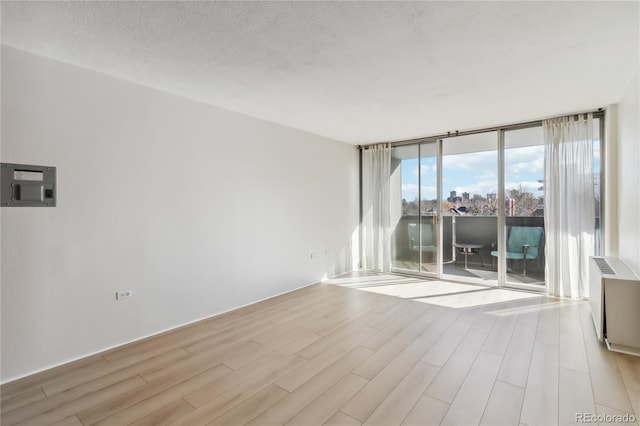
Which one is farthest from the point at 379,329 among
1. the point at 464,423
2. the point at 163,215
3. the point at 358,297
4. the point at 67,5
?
the point at 67,5

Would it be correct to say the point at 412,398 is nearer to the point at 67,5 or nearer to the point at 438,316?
the point at 438,316

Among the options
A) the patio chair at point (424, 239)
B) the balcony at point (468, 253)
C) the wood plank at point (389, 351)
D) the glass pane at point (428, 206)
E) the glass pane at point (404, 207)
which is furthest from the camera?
the glass pane at point (404, 207)

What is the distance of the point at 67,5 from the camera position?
1909 mm

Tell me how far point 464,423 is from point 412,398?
1.15ft

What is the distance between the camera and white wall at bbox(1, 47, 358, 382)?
8.07ft

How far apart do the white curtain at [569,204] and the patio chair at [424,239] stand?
175 cm

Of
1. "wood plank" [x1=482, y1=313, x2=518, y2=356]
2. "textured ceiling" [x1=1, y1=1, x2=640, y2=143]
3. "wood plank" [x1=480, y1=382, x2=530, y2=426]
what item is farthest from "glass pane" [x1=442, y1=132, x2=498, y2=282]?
"wood plank" [x1=480, y1=382, x2=530, y2=426]

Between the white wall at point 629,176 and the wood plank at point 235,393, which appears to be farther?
the white wall at point 629,176

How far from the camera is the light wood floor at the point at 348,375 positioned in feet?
6.52

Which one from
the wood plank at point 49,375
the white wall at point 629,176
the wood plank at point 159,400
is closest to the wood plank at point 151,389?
the wood plank at point 159,400

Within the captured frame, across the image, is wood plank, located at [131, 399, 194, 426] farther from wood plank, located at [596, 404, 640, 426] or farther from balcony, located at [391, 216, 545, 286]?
balcony, located at [391, 216, 545, 286]

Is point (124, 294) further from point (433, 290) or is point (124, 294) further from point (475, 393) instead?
point (433, 290)

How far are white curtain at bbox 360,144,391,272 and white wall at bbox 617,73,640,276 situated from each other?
10.9 feet

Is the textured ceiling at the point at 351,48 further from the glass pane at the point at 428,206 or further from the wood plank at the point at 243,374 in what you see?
the wood plank at the point at 243,374
